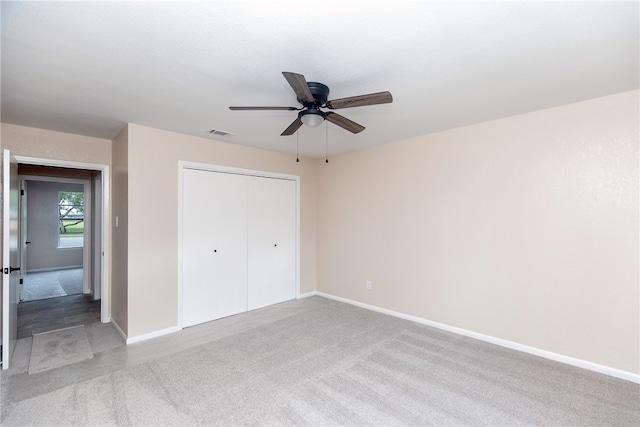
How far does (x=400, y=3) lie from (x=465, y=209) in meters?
2.56

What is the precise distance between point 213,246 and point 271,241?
96cm

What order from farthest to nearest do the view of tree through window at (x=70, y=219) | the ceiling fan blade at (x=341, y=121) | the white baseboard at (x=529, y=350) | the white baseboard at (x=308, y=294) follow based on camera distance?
the view of tree through window at (x=70, y=219) < the white baseboard at (x=308, y=294) < the white baseboard at (x=529, y=350) < the ceiling fan blade at (x=341, y=121)

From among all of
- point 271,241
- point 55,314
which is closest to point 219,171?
point 271,241

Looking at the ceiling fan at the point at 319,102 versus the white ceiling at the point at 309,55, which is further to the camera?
the ceiling fan at the point at 319,102

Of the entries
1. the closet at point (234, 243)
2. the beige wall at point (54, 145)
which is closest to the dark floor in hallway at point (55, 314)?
the closet at point (234, 243)

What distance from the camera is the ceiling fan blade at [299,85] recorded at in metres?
1.61

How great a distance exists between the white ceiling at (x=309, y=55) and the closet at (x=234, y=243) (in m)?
1.25

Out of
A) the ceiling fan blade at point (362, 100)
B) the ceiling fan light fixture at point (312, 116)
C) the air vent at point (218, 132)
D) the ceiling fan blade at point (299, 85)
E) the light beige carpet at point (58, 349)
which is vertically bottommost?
the light beige carpet at point (58, 349)

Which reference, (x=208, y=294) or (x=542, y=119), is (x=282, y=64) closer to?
(x=542, y=119)

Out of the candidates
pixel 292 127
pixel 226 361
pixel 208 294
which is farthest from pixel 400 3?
pixel 208 294

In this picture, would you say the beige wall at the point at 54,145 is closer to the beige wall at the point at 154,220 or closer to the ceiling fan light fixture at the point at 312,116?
the beige wall at the point at 154,220

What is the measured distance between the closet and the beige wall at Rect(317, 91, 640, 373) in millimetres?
1356

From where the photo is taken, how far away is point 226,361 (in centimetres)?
276

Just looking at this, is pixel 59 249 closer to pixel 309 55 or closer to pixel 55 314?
pixel 55 314
